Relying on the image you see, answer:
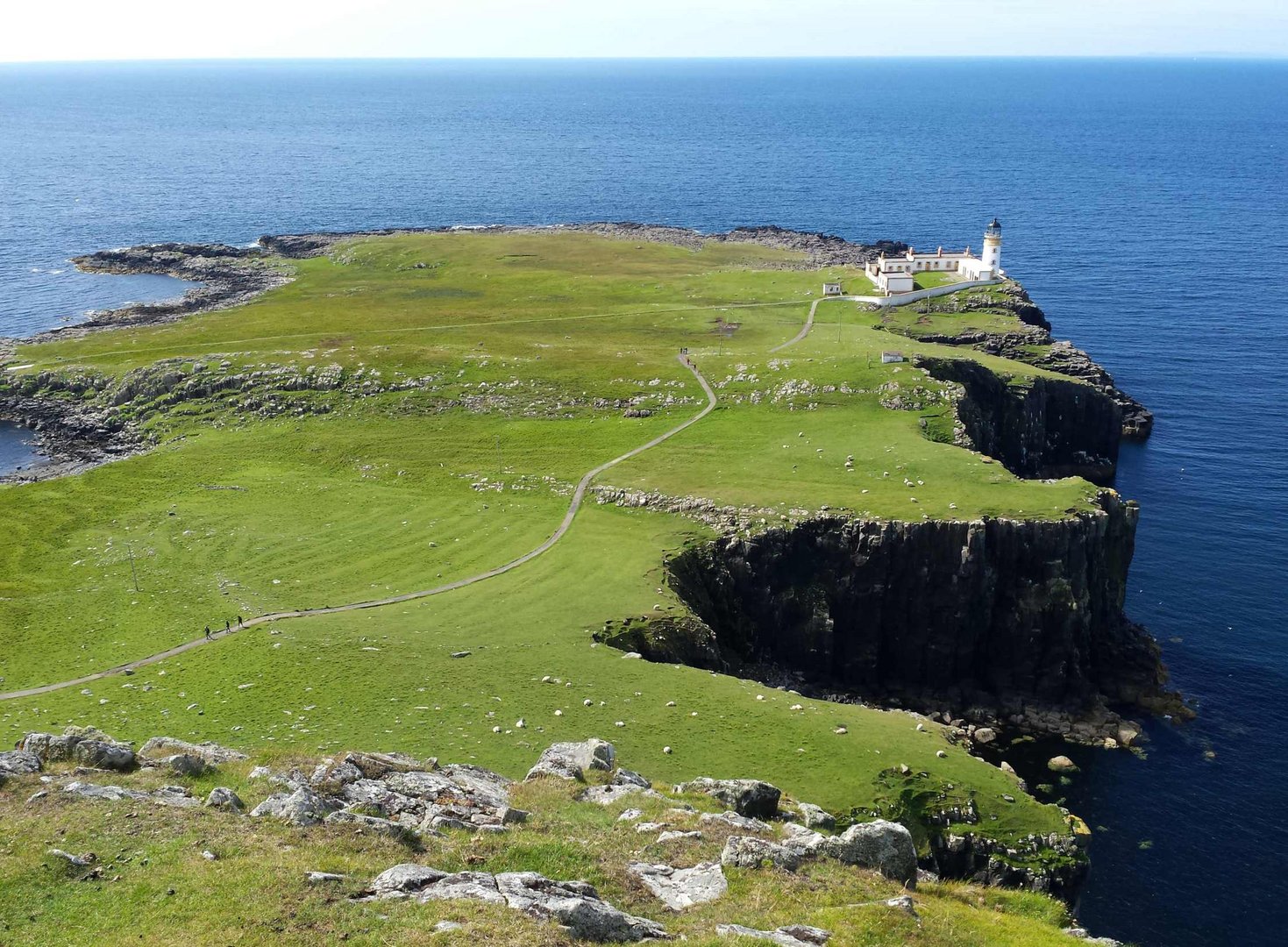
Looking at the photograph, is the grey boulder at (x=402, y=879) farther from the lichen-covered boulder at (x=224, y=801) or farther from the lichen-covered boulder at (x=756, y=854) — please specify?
the lichen-covered boulder at (x=756, y=854)

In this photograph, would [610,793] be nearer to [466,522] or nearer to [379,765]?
[379,765]

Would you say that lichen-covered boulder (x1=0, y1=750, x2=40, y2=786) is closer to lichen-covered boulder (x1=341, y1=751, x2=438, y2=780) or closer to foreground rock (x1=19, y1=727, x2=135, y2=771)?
foreground rock (x1=19, y1=727, x2=135, y2=771)

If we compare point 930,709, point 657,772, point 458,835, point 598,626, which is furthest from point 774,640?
point 458,835

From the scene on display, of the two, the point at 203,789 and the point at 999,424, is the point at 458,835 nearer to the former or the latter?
the point at 203,789

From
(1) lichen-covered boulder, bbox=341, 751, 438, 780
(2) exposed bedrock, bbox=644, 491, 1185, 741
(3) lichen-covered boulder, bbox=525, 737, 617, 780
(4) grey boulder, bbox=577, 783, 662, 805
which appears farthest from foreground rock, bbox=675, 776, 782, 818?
(2) exposed bedrock, bbox=644, 491, 1185, 741

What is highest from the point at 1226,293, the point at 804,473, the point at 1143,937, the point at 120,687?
the point at 1226,293

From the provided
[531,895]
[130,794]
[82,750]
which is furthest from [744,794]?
[82,750]

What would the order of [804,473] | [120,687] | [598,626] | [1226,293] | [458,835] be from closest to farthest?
[458,835] → [120,687] → [598,626] → [804,473] → [1226,293]
